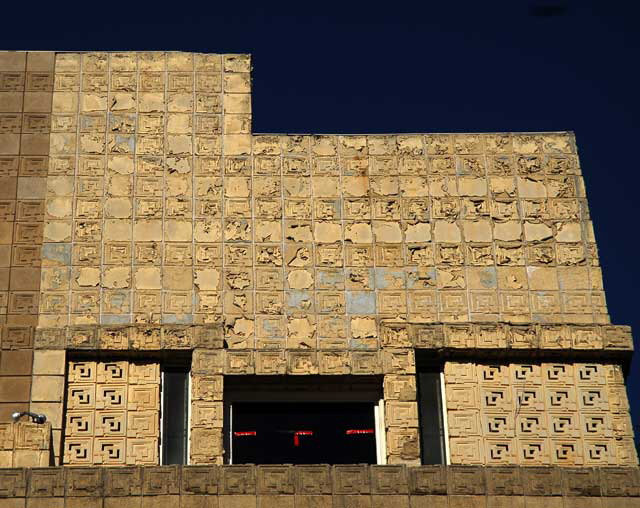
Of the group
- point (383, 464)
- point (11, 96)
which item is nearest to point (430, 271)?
point (383, 464)

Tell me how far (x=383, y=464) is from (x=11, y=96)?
8963 mm

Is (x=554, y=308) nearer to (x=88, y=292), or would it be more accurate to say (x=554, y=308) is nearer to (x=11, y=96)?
(x=88, y=292)

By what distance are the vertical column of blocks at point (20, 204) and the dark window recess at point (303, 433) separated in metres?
3.47

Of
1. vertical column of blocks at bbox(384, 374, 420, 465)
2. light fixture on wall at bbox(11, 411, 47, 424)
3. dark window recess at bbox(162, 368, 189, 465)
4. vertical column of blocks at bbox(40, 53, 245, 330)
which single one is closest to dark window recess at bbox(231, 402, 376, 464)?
vertical column of blocks at bbox(384, 374, 420, 465)

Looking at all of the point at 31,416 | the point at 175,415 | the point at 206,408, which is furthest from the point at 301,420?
the point at 31,416

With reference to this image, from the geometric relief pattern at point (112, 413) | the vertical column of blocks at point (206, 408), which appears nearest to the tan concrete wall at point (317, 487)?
the vertical column of blocks at point (206, 408)

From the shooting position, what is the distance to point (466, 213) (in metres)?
24.8

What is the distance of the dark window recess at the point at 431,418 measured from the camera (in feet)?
76.6

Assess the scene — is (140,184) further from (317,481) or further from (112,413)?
(317,481)

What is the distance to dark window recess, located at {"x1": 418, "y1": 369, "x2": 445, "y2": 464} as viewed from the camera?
23344 millimetres

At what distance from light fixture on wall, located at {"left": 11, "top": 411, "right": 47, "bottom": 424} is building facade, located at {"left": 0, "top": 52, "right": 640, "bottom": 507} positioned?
6.9 inches

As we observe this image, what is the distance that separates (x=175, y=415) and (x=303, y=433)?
6.70 feet

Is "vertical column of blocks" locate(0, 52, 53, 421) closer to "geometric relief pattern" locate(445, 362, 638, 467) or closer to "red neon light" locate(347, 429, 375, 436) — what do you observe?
"red neon light" locate(347, 429, 375, 436)

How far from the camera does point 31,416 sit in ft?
73.8
